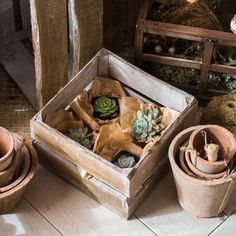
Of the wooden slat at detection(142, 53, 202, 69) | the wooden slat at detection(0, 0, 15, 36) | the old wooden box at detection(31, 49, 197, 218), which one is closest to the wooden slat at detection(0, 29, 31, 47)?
the wooden slat at detection(0, 0, 15, 36)

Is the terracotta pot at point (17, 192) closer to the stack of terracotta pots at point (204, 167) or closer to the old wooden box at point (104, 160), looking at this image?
the old wooden box at point (104, 160)

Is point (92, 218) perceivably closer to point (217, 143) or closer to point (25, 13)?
point (217, 143)

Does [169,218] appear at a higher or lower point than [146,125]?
lower

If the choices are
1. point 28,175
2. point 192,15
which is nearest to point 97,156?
point 28,175

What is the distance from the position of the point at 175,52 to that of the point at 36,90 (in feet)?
1.77

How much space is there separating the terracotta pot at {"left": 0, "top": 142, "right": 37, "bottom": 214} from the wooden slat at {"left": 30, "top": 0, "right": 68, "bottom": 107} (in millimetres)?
271

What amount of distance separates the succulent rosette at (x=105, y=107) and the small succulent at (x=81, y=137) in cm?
12

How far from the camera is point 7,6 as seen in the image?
101 inches

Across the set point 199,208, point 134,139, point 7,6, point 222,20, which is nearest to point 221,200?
point 199,208

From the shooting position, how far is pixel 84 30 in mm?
2254

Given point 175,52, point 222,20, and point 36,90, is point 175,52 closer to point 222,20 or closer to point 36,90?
point 222,20

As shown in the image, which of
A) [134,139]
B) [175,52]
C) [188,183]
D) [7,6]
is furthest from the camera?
[7,6]

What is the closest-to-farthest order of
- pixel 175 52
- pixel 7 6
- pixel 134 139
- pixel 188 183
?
pixel 188 183 → pixel 134 139 → pixel 175 52 → pixel 7 6

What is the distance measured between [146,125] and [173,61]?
0.99 ft
